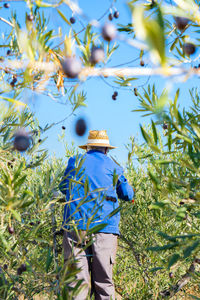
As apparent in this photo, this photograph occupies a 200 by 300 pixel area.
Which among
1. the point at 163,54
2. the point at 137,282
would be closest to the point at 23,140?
the point at 163,54

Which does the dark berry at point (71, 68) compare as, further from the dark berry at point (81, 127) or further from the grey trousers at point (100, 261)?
the grey trousers at point (100, 261)

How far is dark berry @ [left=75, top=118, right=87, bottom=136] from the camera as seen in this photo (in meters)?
1.56

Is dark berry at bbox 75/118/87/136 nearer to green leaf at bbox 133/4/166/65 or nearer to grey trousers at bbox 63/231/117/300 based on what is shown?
green leaf at bbox 133/4/166/65

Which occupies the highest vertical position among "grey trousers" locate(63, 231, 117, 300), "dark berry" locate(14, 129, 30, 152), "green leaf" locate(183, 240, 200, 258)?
"dark berry" locate(14, 129, 30, 152)

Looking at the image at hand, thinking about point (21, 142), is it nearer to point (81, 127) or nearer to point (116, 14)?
point (81, 127)

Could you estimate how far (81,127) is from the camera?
156cm

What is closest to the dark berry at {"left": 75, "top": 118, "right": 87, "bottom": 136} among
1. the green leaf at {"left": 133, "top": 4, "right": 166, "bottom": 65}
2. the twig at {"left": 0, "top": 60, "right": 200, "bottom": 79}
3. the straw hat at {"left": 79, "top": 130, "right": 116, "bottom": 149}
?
the twig at {"left": 0, "top": 60, "right": 200, "bottom": 79}

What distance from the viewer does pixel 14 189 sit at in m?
1.40

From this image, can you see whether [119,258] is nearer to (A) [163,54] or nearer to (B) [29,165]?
(B) [29,165]

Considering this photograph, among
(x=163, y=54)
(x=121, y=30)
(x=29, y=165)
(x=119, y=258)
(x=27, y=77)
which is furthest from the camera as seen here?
(x=119, y=258)

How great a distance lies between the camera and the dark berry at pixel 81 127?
1558 mm

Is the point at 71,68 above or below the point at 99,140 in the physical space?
below

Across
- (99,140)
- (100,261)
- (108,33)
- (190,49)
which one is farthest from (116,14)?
(100,261)

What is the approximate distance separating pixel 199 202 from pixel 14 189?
2.27 ft
